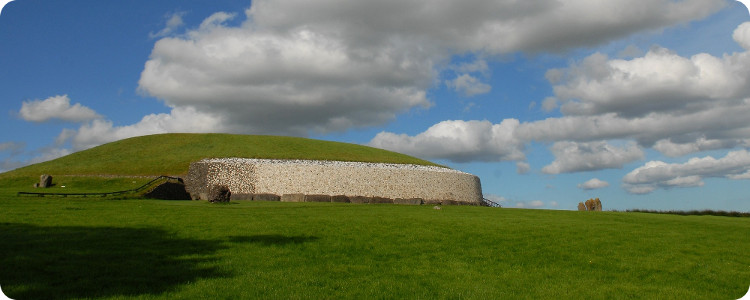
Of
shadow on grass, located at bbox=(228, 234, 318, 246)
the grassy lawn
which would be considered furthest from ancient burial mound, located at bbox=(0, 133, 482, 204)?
shadow on grass, located at bbox=(228, 234, 318, 246)

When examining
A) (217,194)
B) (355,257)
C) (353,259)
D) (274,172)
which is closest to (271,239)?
(355,257)

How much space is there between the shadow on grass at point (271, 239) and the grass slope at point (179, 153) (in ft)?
131

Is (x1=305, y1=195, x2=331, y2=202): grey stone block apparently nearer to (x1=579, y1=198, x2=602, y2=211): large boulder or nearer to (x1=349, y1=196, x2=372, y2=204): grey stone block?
(x1=349, y1=196, x2=372, y2=204): grey stone block

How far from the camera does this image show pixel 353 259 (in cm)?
1452

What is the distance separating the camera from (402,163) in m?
61.2

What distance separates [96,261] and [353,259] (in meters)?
7.11

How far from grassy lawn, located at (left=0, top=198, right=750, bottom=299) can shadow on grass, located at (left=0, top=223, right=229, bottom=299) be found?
0.12 feet

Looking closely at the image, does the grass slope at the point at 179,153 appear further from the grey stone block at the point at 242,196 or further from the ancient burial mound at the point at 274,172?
the grey stone block at the point at 242,196

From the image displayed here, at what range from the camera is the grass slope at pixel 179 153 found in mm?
57062

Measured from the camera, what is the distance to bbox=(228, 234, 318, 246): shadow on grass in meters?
16.7

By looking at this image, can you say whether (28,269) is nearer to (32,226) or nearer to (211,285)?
(211,285)

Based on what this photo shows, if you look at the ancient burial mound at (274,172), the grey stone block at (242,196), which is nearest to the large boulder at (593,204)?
the ancient burial mound at (274,172)

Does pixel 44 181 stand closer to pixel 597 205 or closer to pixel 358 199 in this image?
pixel 358 199

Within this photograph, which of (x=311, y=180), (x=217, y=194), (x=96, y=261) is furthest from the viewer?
(x=311, y=180)
